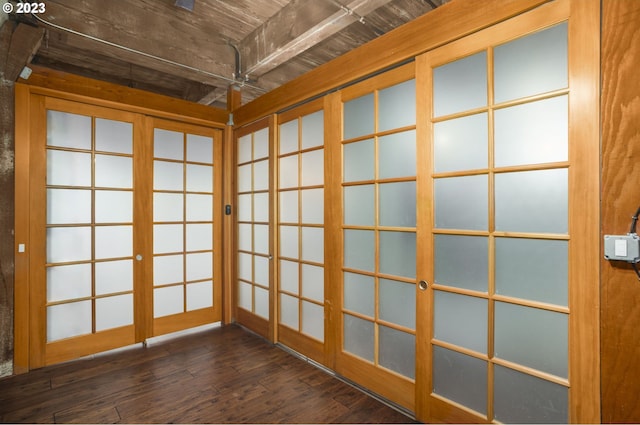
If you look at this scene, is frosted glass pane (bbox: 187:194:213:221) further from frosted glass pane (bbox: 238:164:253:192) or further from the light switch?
Result: the light switch

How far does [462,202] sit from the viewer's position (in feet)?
5.41

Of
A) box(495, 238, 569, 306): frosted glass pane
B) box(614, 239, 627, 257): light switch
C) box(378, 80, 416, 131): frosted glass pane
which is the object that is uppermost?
box(378, 80, 416, 131): frosted glass pane

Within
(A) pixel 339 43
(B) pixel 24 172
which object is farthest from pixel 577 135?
(B) pixel 24 172

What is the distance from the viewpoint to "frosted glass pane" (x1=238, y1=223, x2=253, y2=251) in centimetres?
331

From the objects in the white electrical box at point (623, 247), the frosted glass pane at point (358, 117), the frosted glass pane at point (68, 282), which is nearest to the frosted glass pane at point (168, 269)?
the frosted glass pane at point (68, 282)

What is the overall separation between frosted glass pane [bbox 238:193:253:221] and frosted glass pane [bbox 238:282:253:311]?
73 cm

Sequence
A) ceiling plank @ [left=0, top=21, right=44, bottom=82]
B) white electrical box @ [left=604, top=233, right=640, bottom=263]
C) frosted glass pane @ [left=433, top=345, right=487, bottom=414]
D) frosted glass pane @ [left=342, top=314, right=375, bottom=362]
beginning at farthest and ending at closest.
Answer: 1. ceiling plank @ [left=0, top=21, right=44, bottom=82]
2. frosted glass pane @ [left=342, top=314, right=375, bottom=362]
3. frosted glass pane @ [left=433, top=345, right=487, bottom=414]
4. white electrical box @ [left=604, top=233, right=640, bottom=263]

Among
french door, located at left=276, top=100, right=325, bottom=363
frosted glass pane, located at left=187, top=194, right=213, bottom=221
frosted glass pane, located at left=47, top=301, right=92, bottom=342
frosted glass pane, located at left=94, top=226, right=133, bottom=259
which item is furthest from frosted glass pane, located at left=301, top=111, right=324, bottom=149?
frosted glass pane, located at left=47, top=301, right=92, bottom=342

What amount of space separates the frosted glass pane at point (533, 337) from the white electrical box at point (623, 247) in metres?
0.32

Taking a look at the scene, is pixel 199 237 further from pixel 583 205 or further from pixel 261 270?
pixel 583 205

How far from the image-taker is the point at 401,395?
1902 millimetres

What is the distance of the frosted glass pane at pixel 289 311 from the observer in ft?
8.97

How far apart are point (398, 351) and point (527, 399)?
2.29 feet

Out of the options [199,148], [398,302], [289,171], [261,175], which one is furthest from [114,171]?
[398,302]
